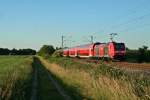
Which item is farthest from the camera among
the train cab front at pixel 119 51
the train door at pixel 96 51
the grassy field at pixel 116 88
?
the train door at pixel 96 51

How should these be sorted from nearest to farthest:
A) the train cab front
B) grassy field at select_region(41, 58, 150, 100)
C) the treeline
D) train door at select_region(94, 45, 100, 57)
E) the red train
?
grassy field at select_region(41, 58, 150, 100), the train cab front, the red train, the treeline, train door at select_region(94, 45, 100, 57)

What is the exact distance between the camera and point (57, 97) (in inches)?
846

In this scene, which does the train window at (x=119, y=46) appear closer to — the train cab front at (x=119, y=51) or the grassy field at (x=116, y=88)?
the train cab front at (x=119, y=51)

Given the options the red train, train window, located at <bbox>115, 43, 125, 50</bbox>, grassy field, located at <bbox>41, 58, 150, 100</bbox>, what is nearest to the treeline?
the red train

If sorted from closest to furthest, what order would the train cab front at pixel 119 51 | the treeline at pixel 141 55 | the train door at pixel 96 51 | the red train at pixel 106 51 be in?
the train cab front at pixel 119 51, the red train at pixel 106 51, the treeline at pixel 141 55, the train door at pixel 96 51

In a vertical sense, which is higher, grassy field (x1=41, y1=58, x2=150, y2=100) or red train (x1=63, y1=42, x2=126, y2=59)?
red train (x1=63, y1=42, x2=126, y2=59)

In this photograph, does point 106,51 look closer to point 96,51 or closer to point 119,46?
point 119,46

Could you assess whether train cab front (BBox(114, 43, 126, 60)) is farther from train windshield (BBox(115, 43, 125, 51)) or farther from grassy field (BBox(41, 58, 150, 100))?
grassy field (BBox(41, 58, 150, 100))

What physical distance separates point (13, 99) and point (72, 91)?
788cm

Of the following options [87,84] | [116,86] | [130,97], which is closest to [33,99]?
[87,84]

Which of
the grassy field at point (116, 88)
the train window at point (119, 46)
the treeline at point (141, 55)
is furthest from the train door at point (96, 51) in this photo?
the grassy field at point (116, 88)

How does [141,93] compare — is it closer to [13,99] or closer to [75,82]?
[13,99]

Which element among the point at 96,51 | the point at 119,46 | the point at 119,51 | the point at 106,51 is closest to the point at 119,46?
the point at 119,46

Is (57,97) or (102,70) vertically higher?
(102,70)
